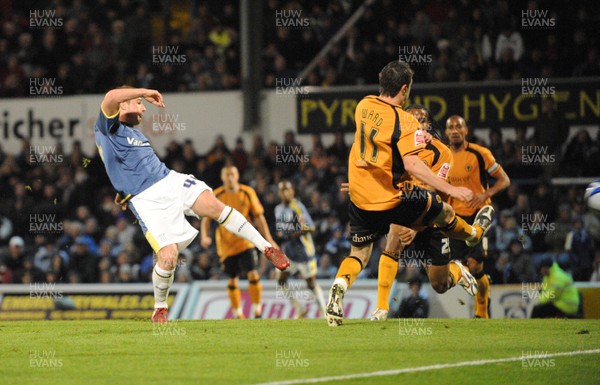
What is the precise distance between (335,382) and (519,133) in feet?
47.2

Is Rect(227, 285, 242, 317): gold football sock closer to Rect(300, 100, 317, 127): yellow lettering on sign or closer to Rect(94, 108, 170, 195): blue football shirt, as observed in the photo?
Rect(300, 100, 317, 127): yellow lettering on sign

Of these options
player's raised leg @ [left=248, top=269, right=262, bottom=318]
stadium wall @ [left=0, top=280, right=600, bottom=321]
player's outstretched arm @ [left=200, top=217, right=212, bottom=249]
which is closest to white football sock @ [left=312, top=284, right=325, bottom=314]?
stadium wall @ [left=0, top=280, right=600, bottom=321]

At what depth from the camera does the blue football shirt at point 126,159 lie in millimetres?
11094

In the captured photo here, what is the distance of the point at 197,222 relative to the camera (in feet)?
71.8

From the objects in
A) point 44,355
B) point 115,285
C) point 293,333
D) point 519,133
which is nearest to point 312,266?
point 115,285

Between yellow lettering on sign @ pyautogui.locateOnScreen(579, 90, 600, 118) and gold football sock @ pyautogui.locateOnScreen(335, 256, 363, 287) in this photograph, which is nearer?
gold football sock @ pyautogui.locateOnScreen(335, 256, 363, 287)

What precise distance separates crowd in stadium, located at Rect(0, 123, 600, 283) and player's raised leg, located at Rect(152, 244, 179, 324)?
820cm

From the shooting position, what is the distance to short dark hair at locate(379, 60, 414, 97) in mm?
10328

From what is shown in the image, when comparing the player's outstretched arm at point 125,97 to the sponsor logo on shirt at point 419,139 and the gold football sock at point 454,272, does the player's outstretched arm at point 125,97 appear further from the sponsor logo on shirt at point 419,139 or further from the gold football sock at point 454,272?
the gold football sock at point 454,272

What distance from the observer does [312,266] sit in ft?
62.5

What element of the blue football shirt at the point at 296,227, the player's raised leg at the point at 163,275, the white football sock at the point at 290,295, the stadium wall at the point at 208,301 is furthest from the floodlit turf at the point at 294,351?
the white football sock at the point at 290,295

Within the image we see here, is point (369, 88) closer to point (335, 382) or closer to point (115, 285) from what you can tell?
point (115, 285)

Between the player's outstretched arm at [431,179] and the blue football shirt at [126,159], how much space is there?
2.78 m

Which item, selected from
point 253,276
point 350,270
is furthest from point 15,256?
point 350,270
